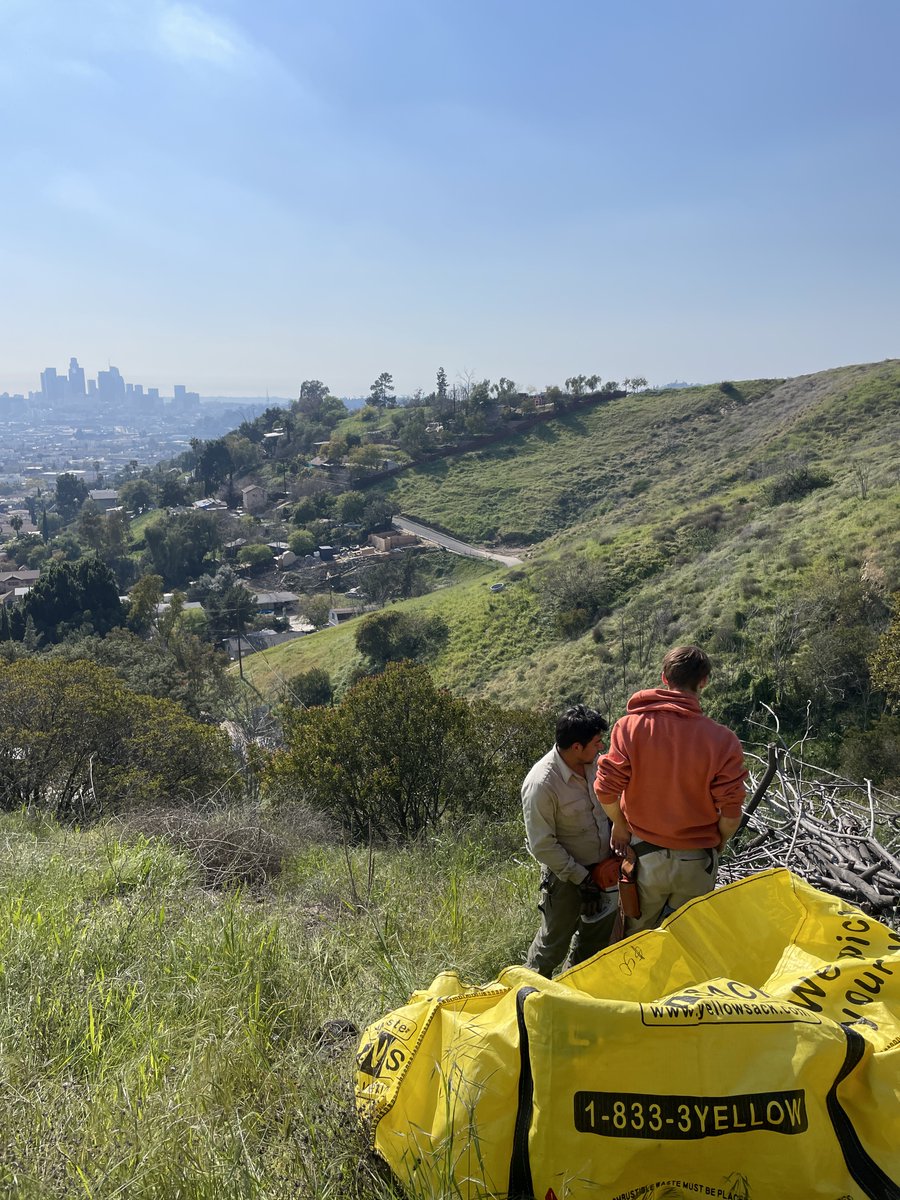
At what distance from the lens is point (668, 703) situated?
2.81m

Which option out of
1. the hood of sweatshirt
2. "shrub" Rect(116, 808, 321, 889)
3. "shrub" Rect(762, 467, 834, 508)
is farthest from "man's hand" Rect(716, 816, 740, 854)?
"shrub" Rect(762, 467, 834, 508)

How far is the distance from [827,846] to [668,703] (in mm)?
1420

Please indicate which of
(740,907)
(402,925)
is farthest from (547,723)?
(740,907)

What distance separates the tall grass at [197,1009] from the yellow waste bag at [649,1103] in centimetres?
21

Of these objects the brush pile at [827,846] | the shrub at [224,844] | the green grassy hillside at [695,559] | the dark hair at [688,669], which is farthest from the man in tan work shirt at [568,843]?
the green grassy hillside at [695,559]

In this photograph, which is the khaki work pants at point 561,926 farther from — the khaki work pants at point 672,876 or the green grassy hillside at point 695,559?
the green grassy hillside at point 695,559

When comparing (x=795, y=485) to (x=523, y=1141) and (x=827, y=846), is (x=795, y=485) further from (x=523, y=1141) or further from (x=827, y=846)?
(x=523, y=1141)

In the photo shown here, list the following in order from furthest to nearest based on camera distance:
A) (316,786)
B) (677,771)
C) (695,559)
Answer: (695,559)
(316,786)
(677,771)

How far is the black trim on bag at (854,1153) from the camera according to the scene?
142 cm

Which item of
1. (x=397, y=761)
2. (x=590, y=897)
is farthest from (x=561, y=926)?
(x=397, y=761)

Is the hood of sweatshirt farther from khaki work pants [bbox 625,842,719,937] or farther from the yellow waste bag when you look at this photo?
the yellow waste bag

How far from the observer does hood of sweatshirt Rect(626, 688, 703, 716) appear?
2.78 metres

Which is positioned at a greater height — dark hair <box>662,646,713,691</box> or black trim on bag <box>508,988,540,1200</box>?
dark hair <box>662,646,713,691</box>

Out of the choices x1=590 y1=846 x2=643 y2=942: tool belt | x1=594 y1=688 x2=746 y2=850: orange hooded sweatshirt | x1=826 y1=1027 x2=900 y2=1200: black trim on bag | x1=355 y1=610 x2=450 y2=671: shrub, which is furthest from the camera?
x1=355 y1=610 x2=450 y2=671: shrub
